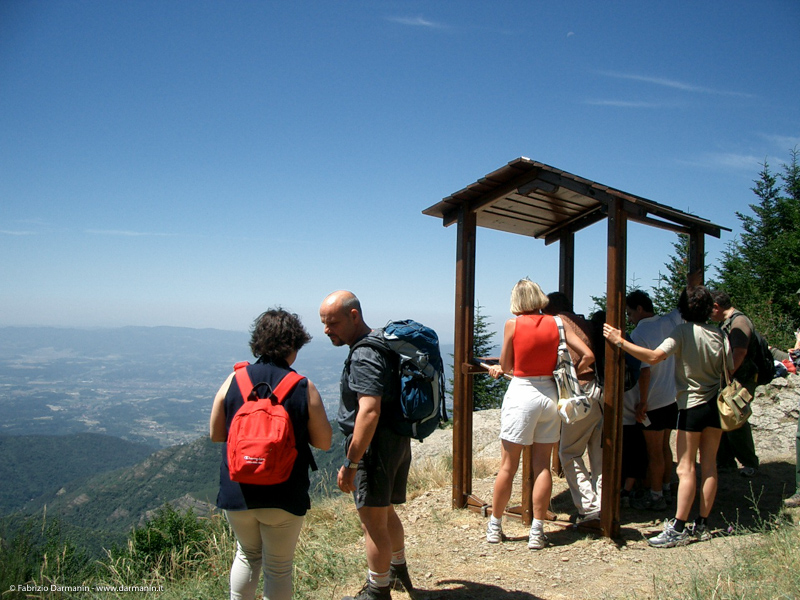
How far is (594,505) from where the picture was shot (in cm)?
446

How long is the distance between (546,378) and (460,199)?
208cm

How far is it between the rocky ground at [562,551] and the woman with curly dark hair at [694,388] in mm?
333

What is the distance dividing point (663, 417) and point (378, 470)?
299 centimetres

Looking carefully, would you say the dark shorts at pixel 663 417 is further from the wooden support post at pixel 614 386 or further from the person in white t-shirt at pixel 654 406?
the wooden support post at pixel 614 386

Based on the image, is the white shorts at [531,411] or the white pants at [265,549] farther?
the white shorts at [531,411]

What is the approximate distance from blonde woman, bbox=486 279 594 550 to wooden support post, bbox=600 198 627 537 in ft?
Result: 1.03

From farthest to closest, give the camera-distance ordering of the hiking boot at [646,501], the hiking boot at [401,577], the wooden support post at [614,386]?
1. the hiking boot at [646,501]
2. the wooden support post at [614,386]
3. the hiking boot at [401,577]

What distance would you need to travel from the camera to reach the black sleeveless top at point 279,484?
2.49 metres

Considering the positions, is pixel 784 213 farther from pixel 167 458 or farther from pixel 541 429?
pixel 167 458

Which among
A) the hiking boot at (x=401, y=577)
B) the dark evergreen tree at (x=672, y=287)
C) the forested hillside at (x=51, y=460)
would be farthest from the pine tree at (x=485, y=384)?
the forested hillside at (x=51, y=460)

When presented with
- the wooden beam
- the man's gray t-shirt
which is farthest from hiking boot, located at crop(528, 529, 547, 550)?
the wooden beam

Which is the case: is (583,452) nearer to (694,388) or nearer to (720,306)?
(694,388)

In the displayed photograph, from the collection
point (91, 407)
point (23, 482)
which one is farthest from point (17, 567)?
point (91, 407)

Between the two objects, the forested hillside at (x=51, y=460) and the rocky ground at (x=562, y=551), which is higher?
the rocky ground at (x=562, y=551)
